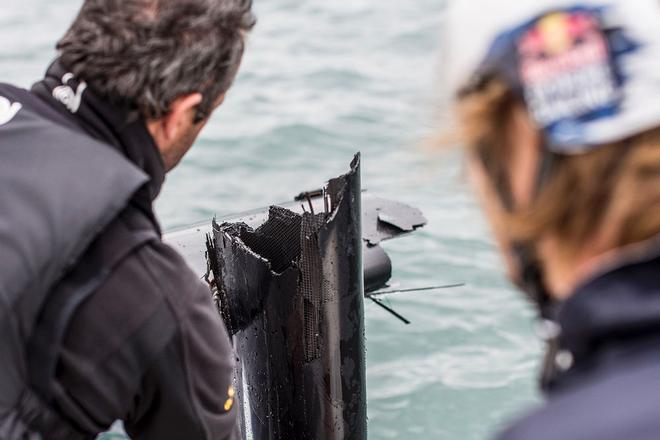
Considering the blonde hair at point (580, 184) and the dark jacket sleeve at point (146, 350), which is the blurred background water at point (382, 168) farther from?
the dark jacket sleeve at point (146, 350)

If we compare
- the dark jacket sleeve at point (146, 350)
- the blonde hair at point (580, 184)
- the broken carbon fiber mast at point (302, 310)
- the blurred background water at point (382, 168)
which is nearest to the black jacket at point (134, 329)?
the dark jacket sleeve at point (146, 350)

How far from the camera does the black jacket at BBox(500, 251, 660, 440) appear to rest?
925 millimetres

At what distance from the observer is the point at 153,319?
1933 mm

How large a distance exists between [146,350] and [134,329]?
51 millimetres

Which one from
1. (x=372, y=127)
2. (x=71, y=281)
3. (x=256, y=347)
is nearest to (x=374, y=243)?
(x=256, y=347)

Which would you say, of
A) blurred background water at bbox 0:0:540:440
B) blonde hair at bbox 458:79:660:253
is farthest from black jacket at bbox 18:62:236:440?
blonde hair at bbox 458:79:660:253

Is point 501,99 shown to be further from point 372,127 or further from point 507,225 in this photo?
point 372,127

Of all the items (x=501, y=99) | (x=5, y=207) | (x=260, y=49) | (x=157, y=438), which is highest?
(x=501, y=99)

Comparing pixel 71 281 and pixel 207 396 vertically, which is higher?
pixel 71 281

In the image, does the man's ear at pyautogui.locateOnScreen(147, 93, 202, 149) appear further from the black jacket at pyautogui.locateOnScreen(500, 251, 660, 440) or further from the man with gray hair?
the black jacket at pyautogui.locateOnScreen(500, 251, 660, 440)

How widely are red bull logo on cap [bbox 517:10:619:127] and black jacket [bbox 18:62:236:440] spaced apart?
3.14ft

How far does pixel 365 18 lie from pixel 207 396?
26.2 feet

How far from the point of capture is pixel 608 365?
3.29 feet

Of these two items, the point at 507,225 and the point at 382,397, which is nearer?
the point at 507,225
